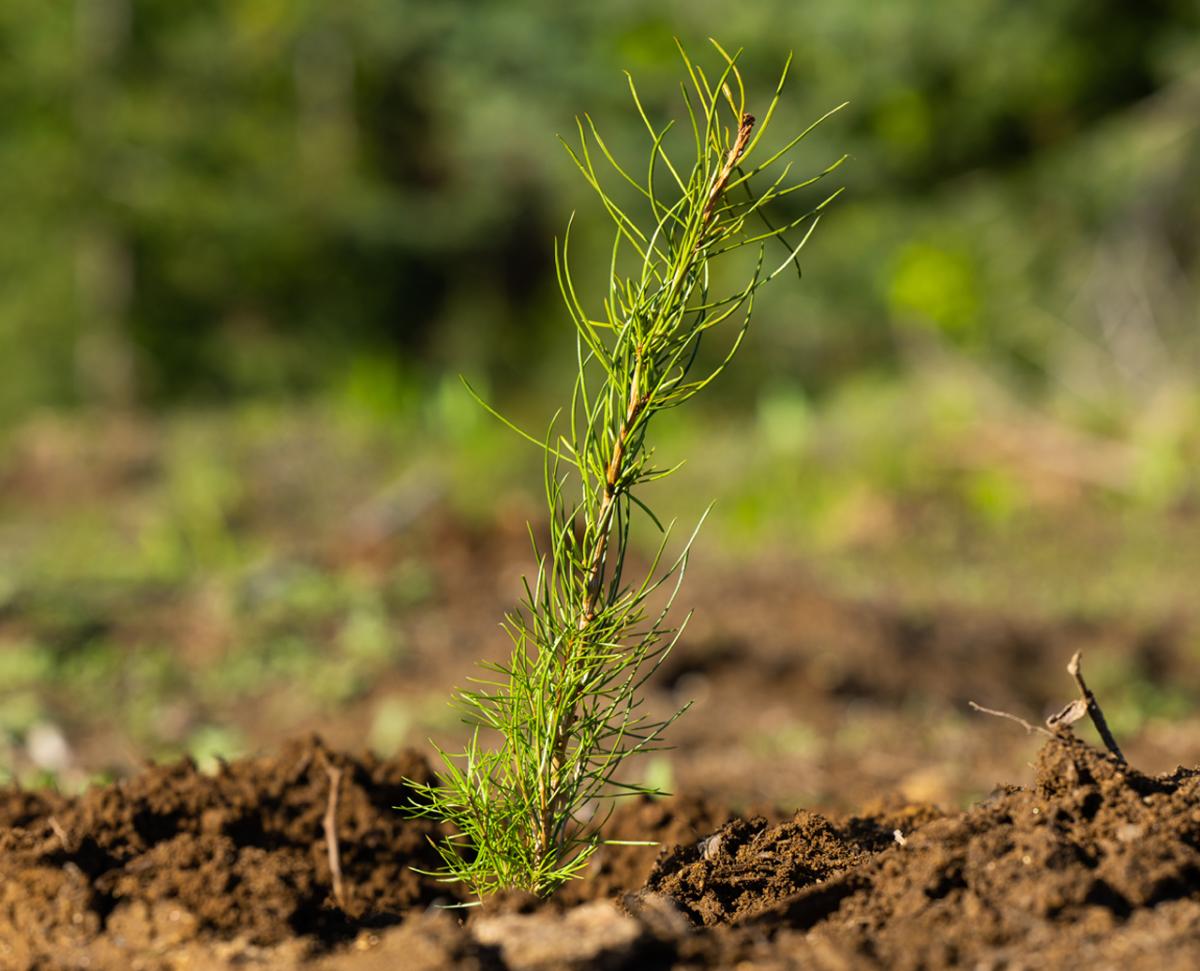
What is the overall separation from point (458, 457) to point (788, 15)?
640 cm

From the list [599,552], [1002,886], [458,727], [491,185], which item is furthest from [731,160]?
[491,185]

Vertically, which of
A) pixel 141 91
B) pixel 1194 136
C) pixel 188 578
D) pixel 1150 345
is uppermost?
pixel 141 91

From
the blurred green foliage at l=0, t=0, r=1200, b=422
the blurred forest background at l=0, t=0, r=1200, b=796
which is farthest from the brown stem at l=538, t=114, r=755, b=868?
the blurred green foliage at l=0, t=0, r=1200, b=422

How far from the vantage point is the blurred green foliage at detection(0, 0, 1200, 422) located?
13023mm

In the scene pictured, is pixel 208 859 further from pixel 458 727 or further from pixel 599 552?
pixel 458 727

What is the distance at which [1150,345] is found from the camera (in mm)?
12477

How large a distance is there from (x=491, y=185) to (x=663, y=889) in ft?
57.2

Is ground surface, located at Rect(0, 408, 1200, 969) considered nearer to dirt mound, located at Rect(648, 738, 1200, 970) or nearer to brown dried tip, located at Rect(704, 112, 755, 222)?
dirt mound, located at Rect(648, 738, 1200, 970)

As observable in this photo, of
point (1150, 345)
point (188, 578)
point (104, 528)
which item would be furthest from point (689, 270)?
point (1150, 345)

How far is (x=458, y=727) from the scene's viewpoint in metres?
4.53

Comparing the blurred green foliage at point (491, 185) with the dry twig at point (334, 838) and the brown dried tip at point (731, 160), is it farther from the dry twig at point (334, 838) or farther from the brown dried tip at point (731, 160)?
the brown dried tip at point (731, 160)

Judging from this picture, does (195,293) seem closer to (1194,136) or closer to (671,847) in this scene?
(1194,136)

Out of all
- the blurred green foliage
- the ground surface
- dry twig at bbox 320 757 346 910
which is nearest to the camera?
the ground surface

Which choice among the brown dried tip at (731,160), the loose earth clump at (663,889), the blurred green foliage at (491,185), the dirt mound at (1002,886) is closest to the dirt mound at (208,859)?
the loose earth clump at (663,889)
